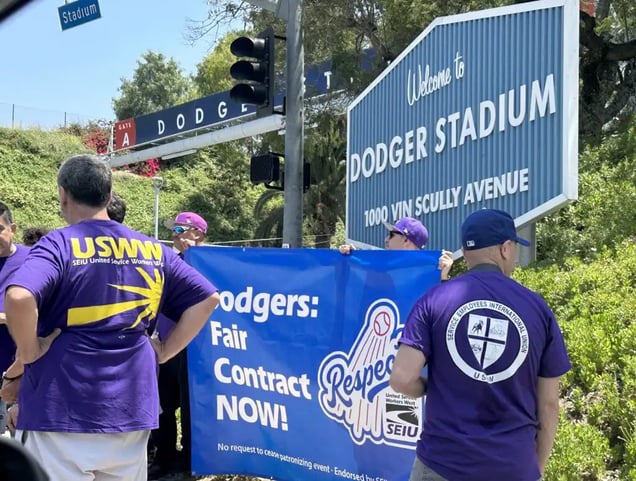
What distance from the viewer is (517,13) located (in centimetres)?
680

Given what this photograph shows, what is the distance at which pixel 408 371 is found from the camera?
101 inches

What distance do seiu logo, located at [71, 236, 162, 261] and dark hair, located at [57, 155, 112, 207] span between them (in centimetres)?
19

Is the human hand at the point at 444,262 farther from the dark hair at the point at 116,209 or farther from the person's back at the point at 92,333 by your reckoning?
the dark hair at the point at 116,209

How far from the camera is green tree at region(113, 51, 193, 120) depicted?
4741cm

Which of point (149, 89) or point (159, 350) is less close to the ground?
point (149, 89)

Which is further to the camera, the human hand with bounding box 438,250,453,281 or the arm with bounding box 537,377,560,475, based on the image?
the human hand with bounding box 438,250,453,281

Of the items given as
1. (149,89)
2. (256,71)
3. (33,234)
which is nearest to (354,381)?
(33,234)

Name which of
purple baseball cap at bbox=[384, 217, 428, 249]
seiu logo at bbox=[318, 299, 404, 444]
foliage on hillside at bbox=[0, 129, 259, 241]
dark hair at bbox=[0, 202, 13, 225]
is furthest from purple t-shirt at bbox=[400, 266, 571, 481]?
foliage on hillside at bbox=[0, 129, 259, 241]

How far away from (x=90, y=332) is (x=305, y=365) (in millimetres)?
1917

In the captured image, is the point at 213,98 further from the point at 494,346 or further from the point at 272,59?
the point at 494,346

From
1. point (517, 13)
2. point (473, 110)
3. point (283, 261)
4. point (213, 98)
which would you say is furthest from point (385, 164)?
point (213, 98)

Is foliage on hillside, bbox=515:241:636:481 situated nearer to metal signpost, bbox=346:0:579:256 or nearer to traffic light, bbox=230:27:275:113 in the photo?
metal signpost, bbox=346:0:579:256

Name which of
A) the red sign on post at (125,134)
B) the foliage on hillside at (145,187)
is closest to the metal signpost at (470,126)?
the foliage on hillside at (145,187)

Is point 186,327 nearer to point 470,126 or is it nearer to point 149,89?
point 470,126
